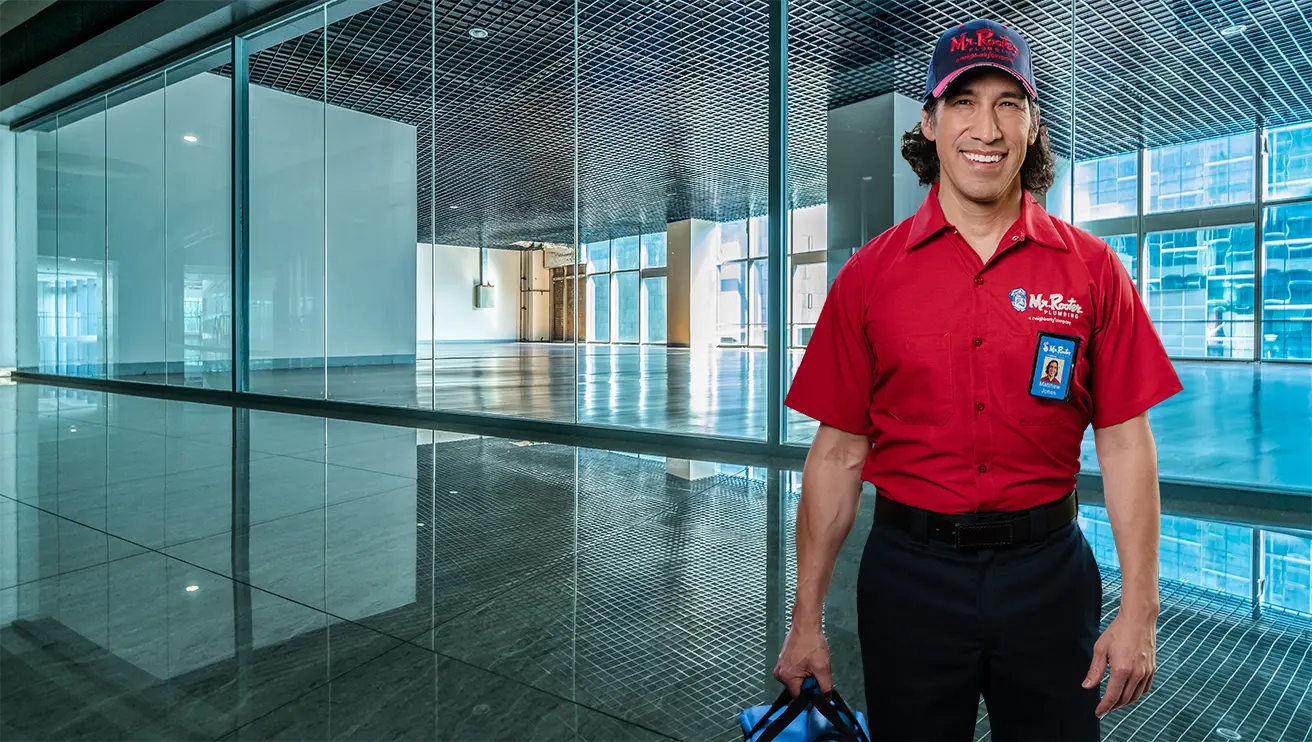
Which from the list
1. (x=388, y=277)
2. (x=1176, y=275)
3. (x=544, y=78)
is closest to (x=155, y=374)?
(x=388, y=277)

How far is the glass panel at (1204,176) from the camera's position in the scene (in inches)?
212

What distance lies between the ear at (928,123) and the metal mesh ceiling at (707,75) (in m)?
2.00

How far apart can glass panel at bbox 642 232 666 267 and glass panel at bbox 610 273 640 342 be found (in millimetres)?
367

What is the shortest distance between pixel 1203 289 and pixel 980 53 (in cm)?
537

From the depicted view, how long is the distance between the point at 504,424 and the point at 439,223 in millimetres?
17026

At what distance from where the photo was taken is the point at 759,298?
20.4 feet

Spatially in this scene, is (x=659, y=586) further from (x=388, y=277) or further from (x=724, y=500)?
(x=388, y=277)

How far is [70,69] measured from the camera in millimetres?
11023

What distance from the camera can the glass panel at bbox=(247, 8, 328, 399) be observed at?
37.0 feet

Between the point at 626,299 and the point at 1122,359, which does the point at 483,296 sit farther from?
the point at 1122,359

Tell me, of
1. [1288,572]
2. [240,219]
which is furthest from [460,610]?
[240,219]

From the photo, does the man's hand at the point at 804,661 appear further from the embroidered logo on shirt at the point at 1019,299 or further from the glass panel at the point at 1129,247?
the glass panel at the point at 1129,247

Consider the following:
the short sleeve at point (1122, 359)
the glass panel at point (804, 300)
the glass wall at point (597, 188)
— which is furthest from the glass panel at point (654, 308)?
the short sleeve at point (1122, 359)

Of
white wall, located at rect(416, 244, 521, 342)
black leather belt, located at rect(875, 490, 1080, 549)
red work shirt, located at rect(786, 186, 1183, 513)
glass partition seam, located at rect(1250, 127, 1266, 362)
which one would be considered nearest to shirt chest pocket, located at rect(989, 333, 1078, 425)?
red work shirt, located at rect(786, 186, 1183, 513)
